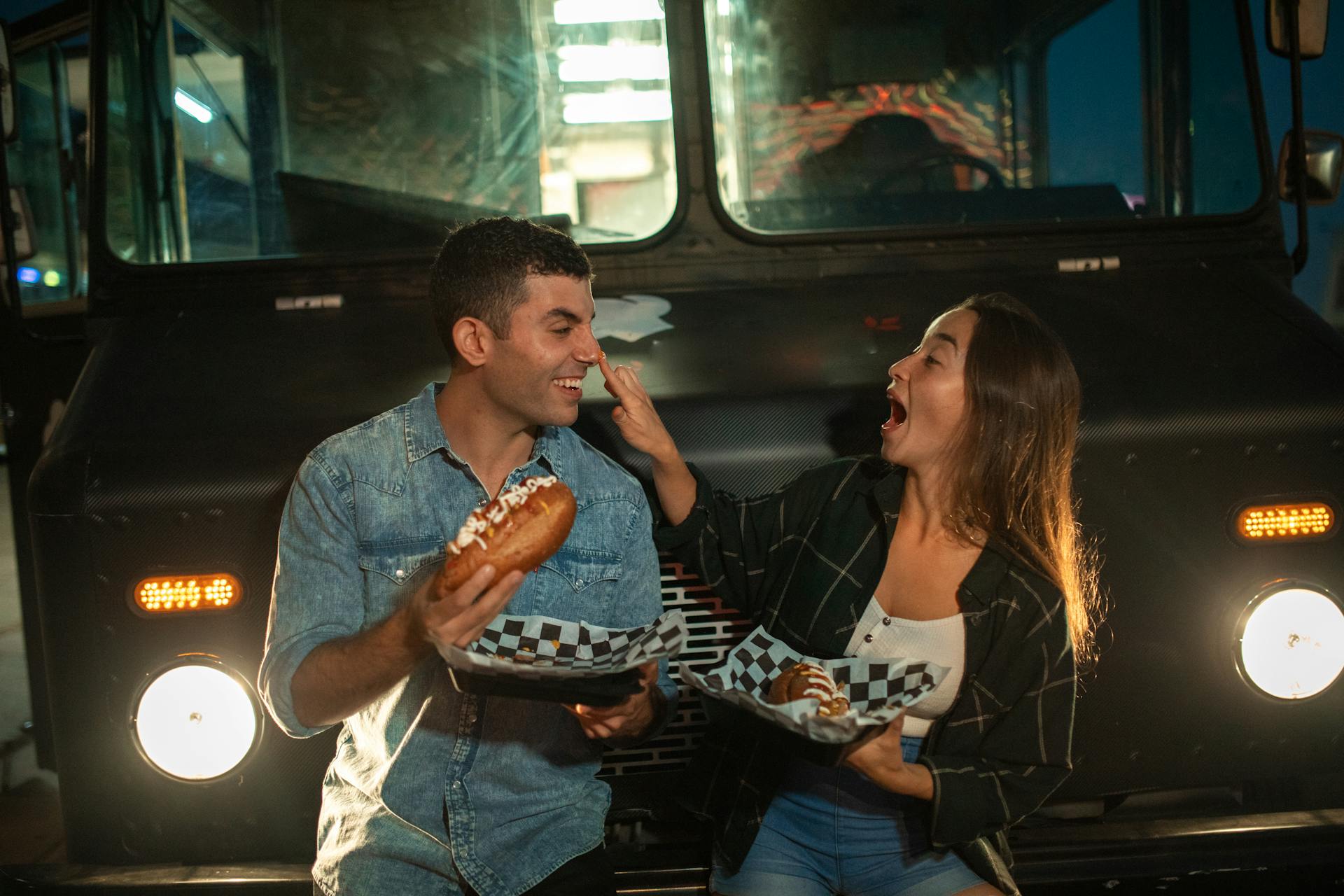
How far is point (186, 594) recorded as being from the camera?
233 centimetres

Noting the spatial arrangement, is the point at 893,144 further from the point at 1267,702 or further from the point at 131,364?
the point at 131,364

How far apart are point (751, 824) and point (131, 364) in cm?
167

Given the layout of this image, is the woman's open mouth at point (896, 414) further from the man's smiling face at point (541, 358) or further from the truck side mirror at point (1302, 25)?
the truck side mirror at point (1302, 25)

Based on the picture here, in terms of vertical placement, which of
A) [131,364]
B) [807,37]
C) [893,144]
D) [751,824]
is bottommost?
[751,824]

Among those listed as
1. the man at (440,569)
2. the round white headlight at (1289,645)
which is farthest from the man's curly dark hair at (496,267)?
the round white headlight at (1289,645)

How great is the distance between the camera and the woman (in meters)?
2.10

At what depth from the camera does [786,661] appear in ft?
7.11

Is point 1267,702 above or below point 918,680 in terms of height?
below

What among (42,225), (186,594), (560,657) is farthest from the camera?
(42,225)

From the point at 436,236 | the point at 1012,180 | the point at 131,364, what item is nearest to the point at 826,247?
the point at 1012,180

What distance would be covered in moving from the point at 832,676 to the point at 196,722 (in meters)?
1.22

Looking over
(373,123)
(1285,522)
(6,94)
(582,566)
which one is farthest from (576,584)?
(6,94)

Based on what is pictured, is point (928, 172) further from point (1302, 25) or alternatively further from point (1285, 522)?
point (1285, 522)

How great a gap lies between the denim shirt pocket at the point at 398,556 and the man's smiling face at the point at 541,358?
0.28 m
